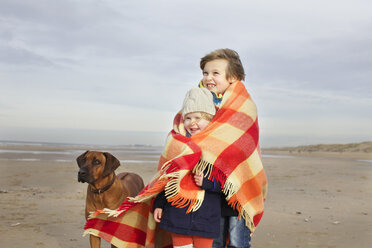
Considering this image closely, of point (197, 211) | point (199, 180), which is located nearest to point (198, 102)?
point (199, 180)

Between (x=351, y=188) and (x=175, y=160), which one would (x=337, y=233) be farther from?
(x=351, y=188)

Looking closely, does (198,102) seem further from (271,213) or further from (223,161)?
(271,213)

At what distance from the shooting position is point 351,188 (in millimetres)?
11266

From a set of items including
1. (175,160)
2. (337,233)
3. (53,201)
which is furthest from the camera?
(53,201)

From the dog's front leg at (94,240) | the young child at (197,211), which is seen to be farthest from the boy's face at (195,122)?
the dog's front leg at (94,240)

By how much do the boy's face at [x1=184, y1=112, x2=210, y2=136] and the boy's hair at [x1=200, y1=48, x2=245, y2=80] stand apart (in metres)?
0.45

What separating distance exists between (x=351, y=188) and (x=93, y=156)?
9235 millimetres

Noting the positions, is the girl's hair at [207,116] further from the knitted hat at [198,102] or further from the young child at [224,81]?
the young child at [224,81]

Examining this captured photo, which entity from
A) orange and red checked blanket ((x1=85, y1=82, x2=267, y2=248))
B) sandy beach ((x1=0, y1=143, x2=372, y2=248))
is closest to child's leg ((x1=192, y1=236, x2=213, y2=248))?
orange and red checked blanket ((x1=85, y1=82, x2=267, y2=248))

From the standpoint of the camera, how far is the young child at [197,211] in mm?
2850

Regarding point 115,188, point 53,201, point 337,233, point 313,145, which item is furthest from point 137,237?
point 313,145

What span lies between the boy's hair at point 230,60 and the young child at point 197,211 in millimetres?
298

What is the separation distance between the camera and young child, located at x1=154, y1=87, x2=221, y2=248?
2850mm

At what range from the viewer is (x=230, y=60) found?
3.17m
